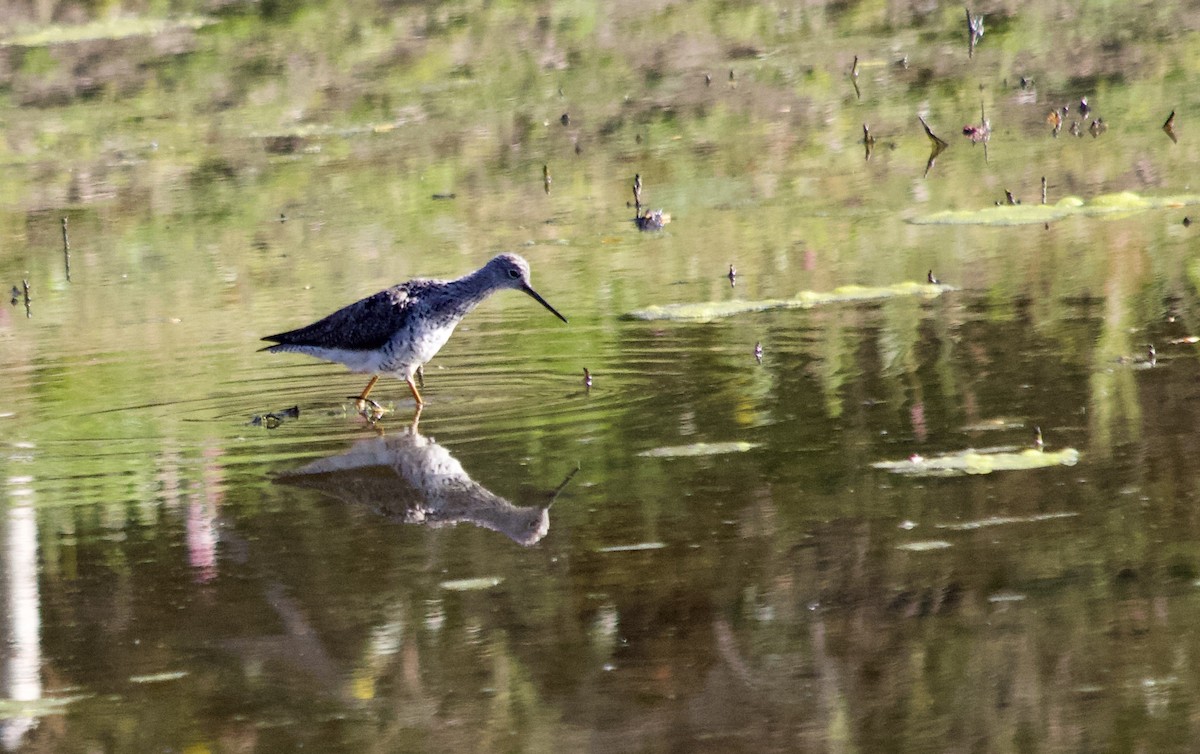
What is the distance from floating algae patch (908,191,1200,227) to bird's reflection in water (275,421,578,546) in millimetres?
4772

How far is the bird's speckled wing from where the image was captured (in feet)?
32.6

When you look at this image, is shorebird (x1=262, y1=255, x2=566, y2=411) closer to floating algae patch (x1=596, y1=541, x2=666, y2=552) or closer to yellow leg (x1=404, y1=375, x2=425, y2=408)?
yellow leg (x1=404, y1=375, x2=425, y2=408)

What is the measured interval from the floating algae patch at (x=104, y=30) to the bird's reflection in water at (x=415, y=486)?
57.7 ft

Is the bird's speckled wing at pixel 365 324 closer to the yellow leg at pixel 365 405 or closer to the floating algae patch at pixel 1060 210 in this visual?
the yellow leg at pixel 365 405

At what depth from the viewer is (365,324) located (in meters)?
9.99

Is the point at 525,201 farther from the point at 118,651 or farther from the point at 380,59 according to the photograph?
the point at 118,651

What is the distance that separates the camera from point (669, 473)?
7.73m

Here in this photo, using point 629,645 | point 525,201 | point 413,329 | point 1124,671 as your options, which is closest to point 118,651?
point 629,645

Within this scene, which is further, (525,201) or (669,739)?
(525,201)

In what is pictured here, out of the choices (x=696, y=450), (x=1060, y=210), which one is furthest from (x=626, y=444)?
(x=1060, y=210)

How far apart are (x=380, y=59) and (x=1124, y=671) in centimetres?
1746

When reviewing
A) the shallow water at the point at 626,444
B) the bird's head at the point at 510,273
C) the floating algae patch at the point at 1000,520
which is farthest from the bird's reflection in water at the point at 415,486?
the bird's head at the point at 510,273

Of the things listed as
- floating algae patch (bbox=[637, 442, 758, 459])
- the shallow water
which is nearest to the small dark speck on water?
the shallow water

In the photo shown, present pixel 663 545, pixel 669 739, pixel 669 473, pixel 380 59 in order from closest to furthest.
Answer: pixel 669 739 < pixel 663 545 < pixel 669 473 < pixel 380 59
